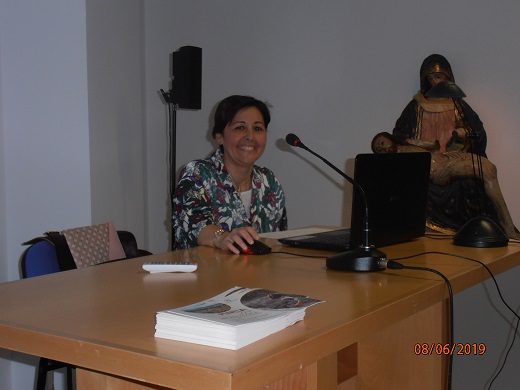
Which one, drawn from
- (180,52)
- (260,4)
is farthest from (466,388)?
(260,4)

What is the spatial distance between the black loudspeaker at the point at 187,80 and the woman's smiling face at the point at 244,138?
1621 mm

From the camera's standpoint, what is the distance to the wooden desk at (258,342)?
3.24 feet

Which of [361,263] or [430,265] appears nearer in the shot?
[361,263]

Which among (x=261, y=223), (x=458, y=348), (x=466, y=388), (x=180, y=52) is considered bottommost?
(x=466, y=388)

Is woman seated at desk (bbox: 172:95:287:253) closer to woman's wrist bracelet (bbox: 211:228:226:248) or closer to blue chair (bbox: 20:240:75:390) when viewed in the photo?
woman's wrist bracelet (bbox: 211:228:226:248)

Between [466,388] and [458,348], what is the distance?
146 millimetres

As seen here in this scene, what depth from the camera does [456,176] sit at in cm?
415

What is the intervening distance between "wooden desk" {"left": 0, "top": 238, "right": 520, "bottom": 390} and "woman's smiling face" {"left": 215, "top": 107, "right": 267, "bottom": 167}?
68 cm

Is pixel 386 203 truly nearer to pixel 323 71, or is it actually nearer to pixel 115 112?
pixel 115 112

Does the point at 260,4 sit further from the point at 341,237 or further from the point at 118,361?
the point at 118,361

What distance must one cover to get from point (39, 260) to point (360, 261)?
1.06 m

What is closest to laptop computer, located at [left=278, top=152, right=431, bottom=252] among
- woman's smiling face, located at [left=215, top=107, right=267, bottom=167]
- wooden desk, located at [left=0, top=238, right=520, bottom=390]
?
wooden desk, located at [left=0, top=238, right=520, bottom=390]

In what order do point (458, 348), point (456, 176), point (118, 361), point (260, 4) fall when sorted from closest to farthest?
1. point (118, 361)
2. point (458, 348)
3. point (456, 176)
4. point (260, 4)

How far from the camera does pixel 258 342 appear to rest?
3.40ft
